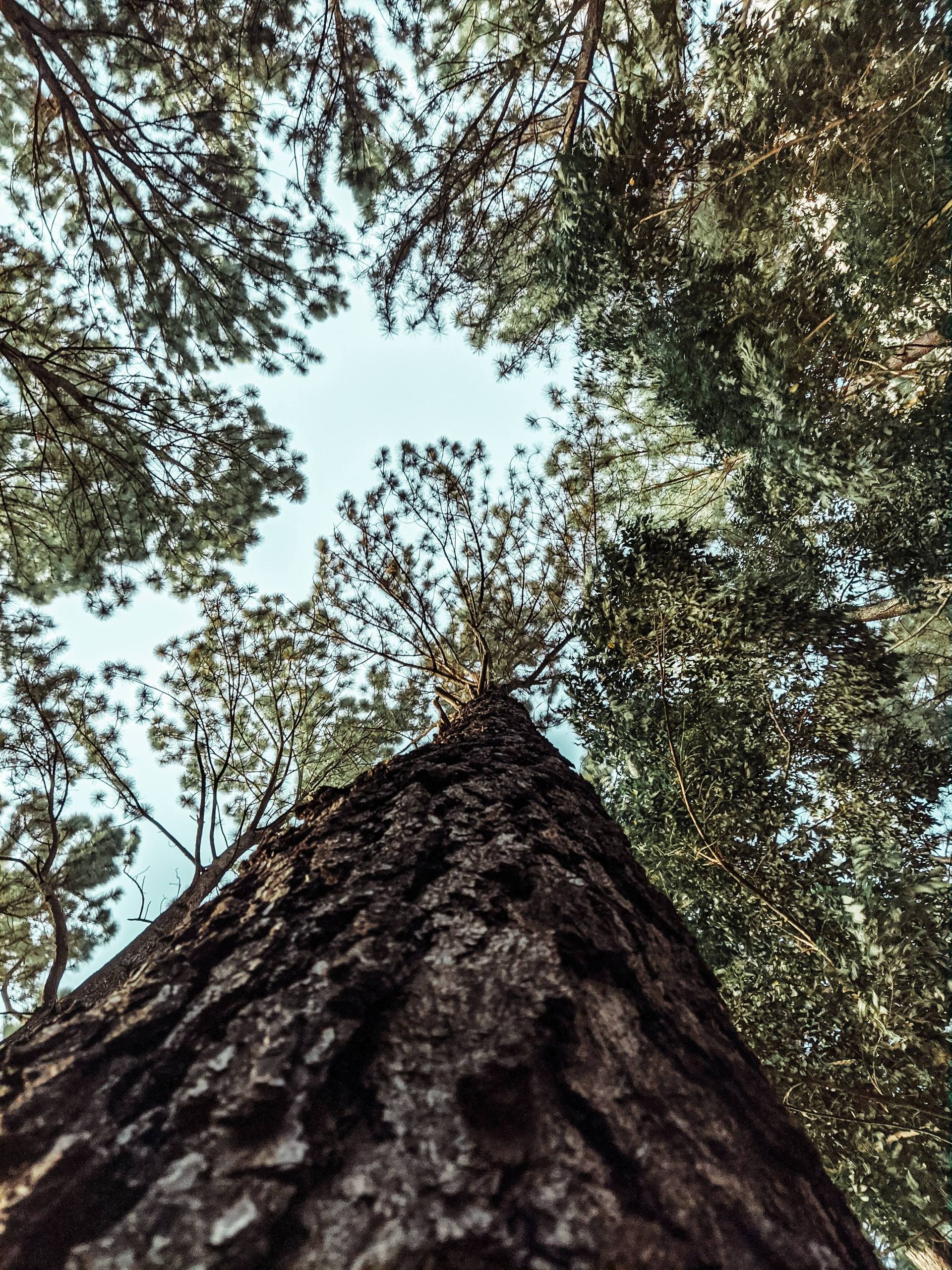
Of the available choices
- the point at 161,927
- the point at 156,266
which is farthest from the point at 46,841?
the point at 156,266

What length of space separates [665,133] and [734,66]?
48 centimetres

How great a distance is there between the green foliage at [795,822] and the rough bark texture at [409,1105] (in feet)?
7.96

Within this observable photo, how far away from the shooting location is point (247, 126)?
15.7 ft

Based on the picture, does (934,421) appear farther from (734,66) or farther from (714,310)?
(734,66)

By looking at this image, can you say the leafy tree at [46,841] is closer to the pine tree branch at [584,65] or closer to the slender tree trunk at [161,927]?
the slender tree trunk at [161,927]

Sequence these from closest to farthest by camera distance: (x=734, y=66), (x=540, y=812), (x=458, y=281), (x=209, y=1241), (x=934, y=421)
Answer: (x=209, y=1241) → (x=540, y=812) → (x=934, y=421) → (x=734, y=66) → (x=458, y=281)

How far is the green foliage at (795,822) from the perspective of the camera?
2.84 metres

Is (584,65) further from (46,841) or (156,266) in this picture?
(46,841)

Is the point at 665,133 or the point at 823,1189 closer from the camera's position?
the point at 823,1189

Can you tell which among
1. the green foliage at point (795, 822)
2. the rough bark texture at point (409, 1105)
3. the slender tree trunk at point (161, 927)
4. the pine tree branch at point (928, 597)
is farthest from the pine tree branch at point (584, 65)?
the slender tree trunk at point (161, 927)

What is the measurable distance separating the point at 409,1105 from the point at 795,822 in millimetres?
3593

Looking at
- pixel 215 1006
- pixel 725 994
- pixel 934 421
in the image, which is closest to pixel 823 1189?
pixel 215 1006

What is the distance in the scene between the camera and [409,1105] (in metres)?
0.74

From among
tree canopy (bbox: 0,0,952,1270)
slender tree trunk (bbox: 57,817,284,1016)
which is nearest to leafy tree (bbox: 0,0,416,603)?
tree canopy (bbox: 0,0,952,1270)
